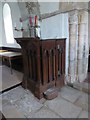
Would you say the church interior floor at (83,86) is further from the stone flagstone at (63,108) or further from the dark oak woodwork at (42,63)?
the stone flagstone at (63,108)

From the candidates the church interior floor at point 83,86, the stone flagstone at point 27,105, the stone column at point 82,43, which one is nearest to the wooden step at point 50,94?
the stone flagstone at point 27,105

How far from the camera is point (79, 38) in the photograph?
2018 millimetres

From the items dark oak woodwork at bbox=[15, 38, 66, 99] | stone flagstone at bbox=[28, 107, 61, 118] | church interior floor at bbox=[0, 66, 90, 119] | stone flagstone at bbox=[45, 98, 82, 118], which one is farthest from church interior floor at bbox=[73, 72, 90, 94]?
stone flagstone at bbox=[28, 107, 61, 118]

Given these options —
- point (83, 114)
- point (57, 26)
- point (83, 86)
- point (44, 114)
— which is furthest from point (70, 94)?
point (57, 26)

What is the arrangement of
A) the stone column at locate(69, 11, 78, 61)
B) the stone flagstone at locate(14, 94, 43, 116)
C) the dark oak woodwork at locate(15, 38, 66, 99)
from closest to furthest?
the stone flagstone at locate(14, 94, 43, 116) → the dark oak woodwork at locate(15, 38, 66, 99) → the stone column at locate(69, 11, 78, 61)

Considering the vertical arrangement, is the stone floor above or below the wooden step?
below

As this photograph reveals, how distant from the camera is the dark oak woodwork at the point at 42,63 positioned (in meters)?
1.69

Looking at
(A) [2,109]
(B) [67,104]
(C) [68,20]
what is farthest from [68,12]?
(A) [2,109]

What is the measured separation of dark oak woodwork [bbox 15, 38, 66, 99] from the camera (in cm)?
169

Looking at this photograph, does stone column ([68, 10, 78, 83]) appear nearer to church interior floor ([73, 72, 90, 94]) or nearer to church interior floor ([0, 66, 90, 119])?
church interior floor ([73, 72, 90, 94])

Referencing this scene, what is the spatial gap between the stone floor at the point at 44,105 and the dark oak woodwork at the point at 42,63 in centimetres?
16

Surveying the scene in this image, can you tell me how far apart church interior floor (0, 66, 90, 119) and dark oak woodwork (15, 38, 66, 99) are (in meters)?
0.16

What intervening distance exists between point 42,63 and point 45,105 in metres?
0.63

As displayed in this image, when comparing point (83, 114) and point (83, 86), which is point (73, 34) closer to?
point (83, 86)
